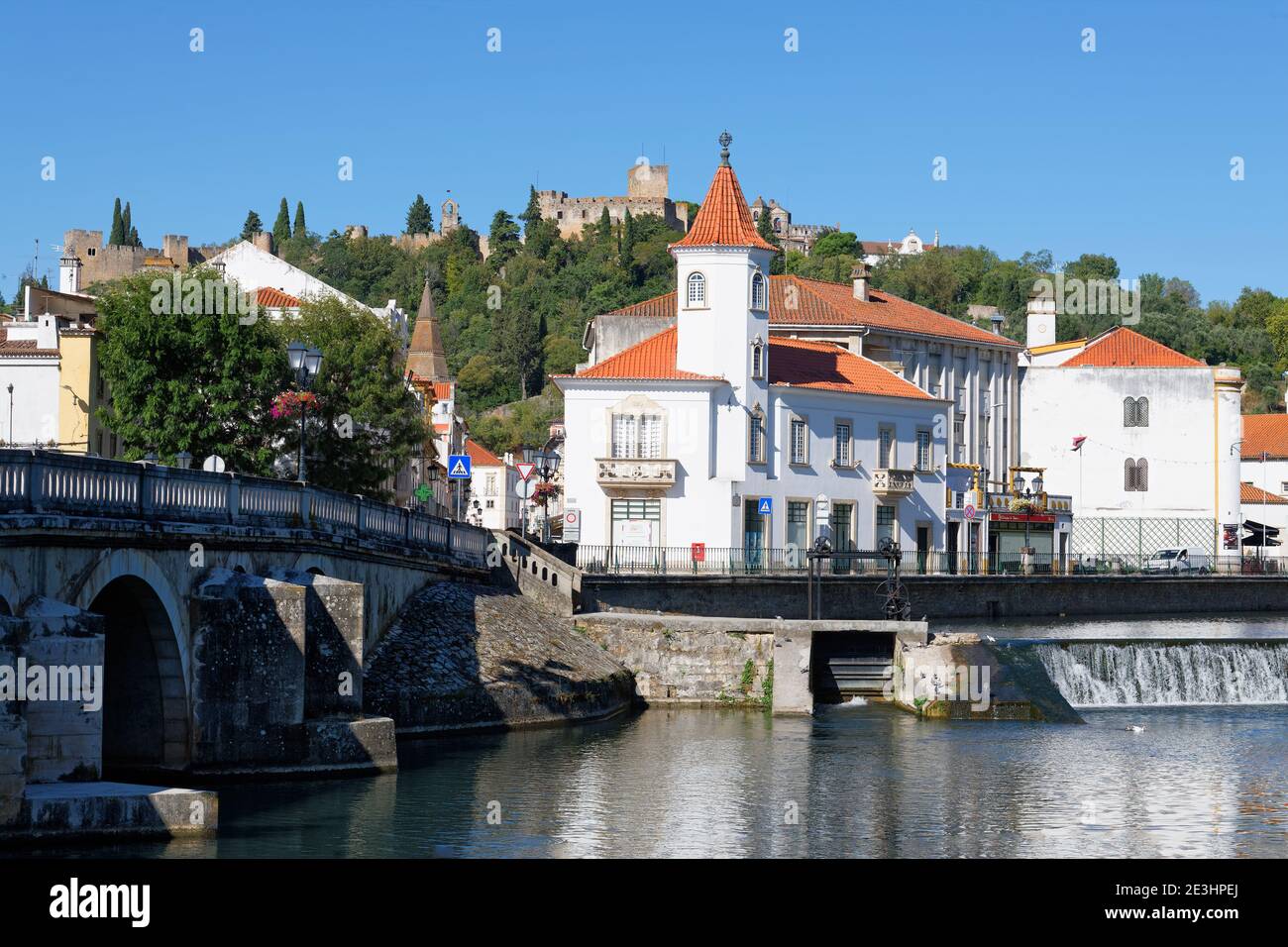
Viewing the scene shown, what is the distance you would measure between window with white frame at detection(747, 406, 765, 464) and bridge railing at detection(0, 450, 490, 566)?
24447 mm

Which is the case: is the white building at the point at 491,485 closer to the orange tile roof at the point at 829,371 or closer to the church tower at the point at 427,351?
the church tower at the point at 427,351

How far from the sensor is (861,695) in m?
48.8

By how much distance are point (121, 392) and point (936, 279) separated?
455 feet

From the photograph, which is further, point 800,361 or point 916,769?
point 800,361

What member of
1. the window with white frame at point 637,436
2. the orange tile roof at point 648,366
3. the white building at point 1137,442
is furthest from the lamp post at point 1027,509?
the window with white frame at point 637,436

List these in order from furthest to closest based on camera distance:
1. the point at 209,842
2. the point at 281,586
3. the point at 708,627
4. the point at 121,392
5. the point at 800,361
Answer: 1. the point at 800,361
2. the point at 121,392
3. the point at 708,627
4. the point at 281,586
5. the point at 209,842

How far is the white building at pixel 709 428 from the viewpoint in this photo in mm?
68312

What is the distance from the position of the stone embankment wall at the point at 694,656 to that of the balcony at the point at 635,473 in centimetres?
1945

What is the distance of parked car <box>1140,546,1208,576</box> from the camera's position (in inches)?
3344

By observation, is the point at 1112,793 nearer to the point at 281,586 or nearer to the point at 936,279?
the point at 281,586

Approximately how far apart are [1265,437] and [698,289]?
70.0 m

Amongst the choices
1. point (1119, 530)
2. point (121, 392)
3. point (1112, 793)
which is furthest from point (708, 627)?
point (1119, 530)

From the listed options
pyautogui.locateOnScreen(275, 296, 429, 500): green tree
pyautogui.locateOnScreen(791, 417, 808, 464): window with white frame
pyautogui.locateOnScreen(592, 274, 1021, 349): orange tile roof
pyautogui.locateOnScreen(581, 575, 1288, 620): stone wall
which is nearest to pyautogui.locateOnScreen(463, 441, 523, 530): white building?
pyautogui.locateOnScreen(592, 274, 1021, 349): orange tile roof
